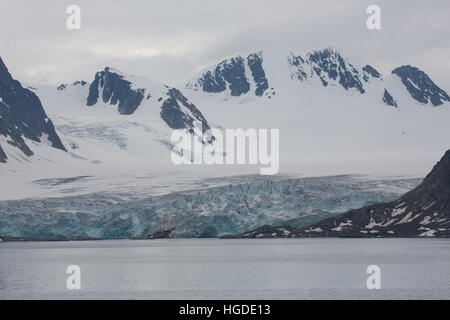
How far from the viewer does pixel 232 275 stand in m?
105

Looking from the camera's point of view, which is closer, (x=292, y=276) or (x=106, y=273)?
(x=292, y=276)

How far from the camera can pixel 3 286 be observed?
92500mm

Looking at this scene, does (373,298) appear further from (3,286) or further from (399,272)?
(3,286)

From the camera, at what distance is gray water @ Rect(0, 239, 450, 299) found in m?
84.9

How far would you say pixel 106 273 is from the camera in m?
109

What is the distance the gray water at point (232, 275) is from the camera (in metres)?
84.9
